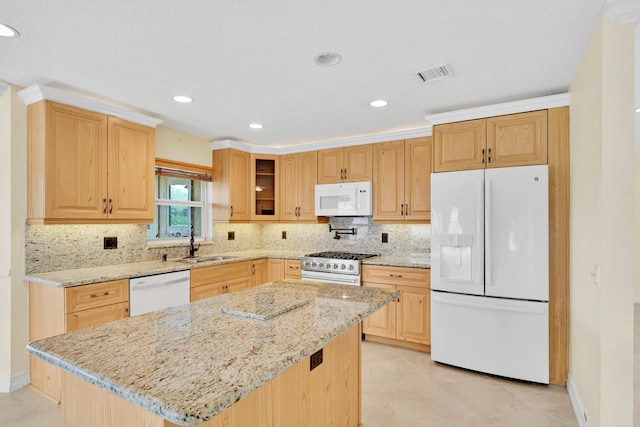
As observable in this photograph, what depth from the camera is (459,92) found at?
279 centimetres

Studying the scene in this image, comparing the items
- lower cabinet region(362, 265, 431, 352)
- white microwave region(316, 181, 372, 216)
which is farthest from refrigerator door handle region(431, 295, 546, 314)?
white microwave region(316, 181, 372, 216)

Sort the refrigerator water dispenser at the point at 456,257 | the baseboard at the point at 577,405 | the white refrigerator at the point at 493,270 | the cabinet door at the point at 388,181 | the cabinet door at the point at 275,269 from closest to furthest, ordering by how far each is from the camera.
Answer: the baseboard at the point at 577,405 → the white refrigerator at the point at 493,270 → the refrigerator water dispenser at the point at 456,257 → the cabinet door at the point at 388,181 → the cabinet door at the point at 275,269

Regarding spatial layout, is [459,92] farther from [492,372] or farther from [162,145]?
[162,145]

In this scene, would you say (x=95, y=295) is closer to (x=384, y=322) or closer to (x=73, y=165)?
(x=73, y=165)

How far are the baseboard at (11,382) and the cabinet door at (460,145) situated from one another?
3.87 metres

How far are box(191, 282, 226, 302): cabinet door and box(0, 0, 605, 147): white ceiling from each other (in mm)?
1722

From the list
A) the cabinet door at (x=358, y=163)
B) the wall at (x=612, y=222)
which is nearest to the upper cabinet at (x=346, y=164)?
the cabinet door at (x=358, y=163)

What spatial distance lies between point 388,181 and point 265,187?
5.57 ft

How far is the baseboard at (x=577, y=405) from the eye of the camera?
2.14m

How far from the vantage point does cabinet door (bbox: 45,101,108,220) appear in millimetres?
2631

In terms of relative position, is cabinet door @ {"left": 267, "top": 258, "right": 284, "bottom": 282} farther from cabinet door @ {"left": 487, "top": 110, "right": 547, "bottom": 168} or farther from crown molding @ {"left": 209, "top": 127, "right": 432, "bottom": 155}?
cabinet door @ {"left": 487, "top": 110, "right": 547, "bottom": 168}

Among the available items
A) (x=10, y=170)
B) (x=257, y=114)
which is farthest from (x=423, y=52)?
(x=10, y=170)

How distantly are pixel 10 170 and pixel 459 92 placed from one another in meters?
3.56

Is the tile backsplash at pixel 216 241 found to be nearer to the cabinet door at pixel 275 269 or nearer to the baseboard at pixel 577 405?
the cabinet door at pixel 275 269
